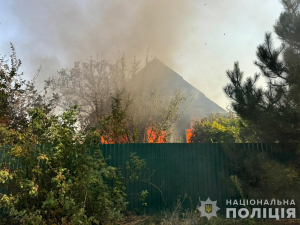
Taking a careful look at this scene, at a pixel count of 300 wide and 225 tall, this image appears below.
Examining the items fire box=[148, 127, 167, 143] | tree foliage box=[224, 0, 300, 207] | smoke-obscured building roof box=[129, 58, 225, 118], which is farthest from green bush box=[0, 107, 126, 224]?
smoke-obscured building roof box=[129, 58, 225, 118]

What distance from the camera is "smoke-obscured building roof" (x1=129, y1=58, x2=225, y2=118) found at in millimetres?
9730

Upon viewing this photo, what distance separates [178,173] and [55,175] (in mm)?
2687

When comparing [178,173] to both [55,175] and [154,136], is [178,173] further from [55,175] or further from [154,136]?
[154,136]

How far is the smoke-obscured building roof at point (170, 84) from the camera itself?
9730mm

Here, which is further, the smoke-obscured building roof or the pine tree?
the smoke-obscured building roof

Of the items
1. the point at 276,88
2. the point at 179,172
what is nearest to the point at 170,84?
the point at 179,172

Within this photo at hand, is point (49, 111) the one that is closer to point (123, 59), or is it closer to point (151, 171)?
point (123, 59)

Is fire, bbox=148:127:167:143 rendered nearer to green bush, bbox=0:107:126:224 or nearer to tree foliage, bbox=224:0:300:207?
tree foliage, bbox=224:0:300:207

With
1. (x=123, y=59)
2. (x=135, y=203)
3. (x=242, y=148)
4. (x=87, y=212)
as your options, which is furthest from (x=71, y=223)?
(x=123, y=59)

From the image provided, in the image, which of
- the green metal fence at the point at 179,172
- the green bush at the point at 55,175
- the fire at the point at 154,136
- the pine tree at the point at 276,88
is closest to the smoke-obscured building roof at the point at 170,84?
the fire at the point at 154,136

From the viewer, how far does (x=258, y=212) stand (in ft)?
17.1

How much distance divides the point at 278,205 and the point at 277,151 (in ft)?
3.54

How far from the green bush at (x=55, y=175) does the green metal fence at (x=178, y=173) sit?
1342mm

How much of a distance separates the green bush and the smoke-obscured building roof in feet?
17.8
